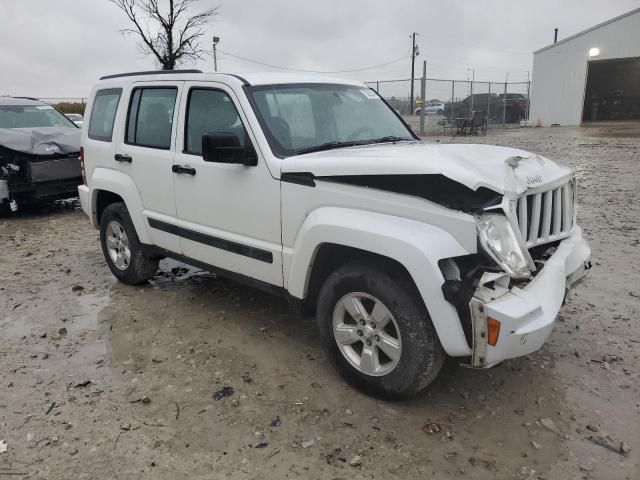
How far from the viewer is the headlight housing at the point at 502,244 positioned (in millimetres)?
2664

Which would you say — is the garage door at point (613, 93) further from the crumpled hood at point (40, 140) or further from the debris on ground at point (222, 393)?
the debris on ground at point (222, 393)

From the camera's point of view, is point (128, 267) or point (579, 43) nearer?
point (128, 267)

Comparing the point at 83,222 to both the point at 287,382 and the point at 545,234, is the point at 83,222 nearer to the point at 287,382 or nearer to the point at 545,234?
the point at 287,382

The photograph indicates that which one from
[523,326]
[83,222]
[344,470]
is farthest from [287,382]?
[83,222]

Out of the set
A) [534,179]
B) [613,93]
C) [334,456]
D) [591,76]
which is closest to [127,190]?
[334,456]

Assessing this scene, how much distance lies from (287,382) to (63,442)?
53.1 inches

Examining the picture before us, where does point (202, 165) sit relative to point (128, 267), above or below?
above

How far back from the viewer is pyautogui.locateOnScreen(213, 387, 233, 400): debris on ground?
10.9ft

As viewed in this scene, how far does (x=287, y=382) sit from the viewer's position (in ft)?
11.4

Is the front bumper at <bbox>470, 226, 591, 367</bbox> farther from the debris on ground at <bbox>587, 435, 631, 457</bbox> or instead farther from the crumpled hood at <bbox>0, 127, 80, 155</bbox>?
the crumpled hood at <bbox>0, 127, 80, 155</bbox>

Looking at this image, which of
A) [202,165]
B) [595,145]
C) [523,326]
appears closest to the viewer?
[523,326]

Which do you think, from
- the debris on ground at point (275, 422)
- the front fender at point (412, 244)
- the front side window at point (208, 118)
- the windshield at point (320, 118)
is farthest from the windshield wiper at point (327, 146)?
the debris on ground at point (275, 422)

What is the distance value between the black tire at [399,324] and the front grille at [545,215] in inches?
28.6

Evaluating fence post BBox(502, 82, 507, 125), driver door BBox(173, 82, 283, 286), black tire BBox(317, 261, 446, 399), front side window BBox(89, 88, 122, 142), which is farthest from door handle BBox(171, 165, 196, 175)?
fence post BBox(502, 82, 507, 125)
